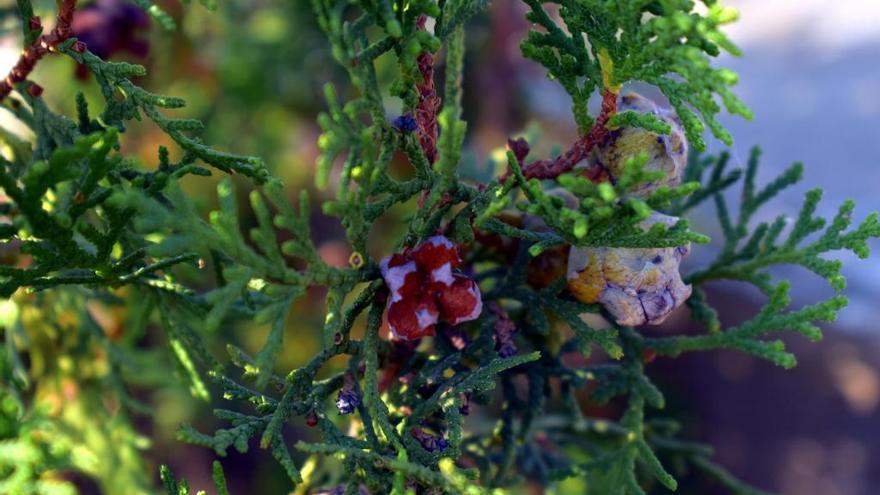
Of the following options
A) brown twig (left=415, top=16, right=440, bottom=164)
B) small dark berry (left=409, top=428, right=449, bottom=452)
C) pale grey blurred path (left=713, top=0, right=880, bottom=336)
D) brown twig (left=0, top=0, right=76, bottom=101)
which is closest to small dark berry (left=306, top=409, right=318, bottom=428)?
small dark berry (left=409, top=428, right=449, bottom=452)

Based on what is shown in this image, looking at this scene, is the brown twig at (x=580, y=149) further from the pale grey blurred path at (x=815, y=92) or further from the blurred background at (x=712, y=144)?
the pale grey blurred path at (x=815, y=92)

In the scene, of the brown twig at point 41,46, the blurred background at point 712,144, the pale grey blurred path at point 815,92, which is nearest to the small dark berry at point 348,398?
the brown twig at point 41,46

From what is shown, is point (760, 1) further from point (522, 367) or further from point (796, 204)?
point (522, 367)

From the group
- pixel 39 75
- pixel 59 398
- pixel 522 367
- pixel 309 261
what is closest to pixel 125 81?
pixel 309 261

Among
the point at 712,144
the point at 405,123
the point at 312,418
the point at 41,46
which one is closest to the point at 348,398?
the point at 312,418

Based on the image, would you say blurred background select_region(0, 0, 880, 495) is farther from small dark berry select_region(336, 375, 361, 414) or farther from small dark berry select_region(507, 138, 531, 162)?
small dark berry select_region(336, 375, 361, 414)
